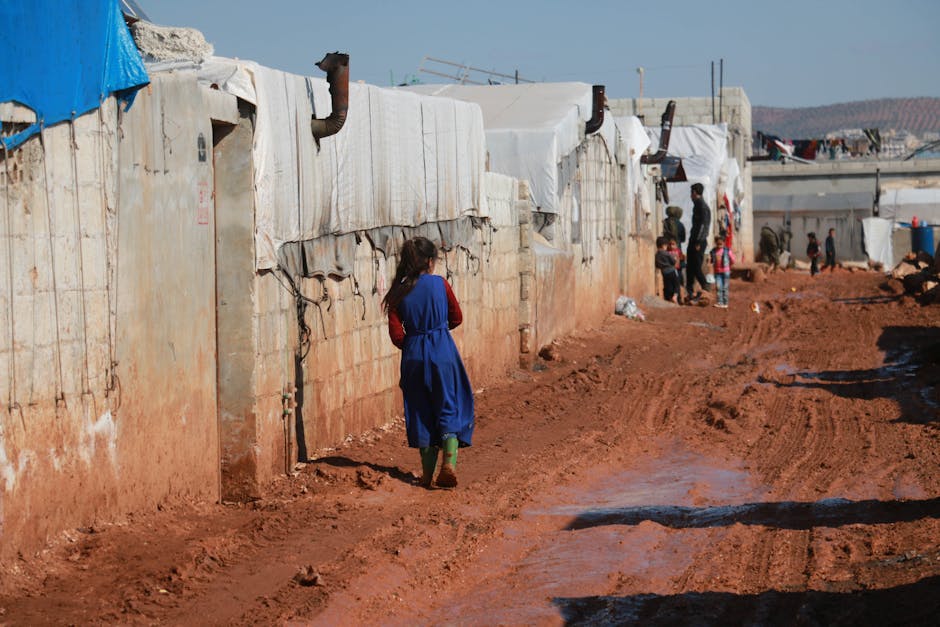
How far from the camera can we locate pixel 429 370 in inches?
313

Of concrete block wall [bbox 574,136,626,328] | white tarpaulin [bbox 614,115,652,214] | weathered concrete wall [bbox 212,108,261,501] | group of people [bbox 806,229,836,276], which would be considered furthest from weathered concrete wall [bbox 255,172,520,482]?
group of people [bbox 806,229,836,276]

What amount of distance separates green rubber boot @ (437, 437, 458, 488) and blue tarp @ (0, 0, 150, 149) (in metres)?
3.04

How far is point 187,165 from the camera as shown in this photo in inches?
277

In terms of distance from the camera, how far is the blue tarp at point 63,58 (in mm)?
5508

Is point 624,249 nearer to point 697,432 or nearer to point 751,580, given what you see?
Answer: point 697,432

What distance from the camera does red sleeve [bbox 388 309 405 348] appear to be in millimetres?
7961

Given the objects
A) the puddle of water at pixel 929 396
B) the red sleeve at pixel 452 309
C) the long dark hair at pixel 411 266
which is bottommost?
the puddle of water at pixel 929 396

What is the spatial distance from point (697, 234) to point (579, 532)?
16.8 meters

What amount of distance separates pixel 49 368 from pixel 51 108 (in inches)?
49.0

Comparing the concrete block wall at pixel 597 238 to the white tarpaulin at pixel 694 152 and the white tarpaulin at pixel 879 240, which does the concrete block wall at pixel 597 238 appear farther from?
the white tarpaulin at pixel 879 240

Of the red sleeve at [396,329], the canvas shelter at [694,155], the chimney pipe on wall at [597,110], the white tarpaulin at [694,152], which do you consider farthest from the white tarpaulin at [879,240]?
the red sleeve at [396,329]

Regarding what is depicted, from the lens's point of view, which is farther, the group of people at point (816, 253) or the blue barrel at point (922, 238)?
the group of people at point (816, 253)

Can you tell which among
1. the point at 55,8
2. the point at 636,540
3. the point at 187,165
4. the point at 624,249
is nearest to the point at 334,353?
the point at 187,165

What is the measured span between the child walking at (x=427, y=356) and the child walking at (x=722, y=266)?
14564mm
